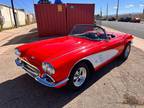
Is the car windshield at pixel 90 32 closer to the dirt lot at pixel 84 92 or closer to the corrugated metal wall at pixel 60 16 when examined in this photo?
the dirt lot at pixel 84 92

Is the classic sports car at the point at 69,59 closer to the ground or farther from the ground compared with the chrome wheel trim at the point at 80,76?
farther from the ground

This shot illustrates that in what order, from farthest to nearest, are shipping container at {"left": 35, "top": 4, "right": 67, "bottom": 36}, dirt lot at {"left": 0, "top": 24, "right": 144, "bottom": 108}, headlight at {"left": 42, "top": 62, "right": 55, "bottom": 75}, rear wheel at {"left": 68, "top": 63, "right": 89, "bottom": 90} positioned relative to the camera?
shipping container at {"left": 35, "top": 4, "right": 67, "bottom": 36}, rear wheel at {"left": 68, "top": 63, "right": 89, "bottom": 90}, dirt lot at {"left": 0, "top": 24, "right": 144, "bottom": 108}, headlight at {"left": 42, "top": 62, "right": 55, "bottom": 75}

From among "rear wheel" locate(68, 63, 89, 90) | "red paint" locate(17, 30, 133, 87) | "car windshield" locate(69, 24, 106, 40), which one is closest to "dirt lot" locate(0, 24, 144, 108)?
"rear wheel" locate(68, 63, 89, 90)

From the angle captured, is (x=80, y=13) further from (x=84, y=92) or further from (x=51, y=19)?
(x=84, y=92)

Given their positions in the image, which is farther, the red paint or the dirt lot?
the dirt lot

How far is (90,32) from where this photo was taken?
4168 millimetres

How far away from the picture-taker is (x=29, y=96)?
307 cm

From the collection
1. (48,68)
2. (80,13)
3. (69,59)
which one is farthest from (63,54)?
(80,13)

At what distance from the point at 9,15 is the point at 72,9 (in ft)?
55.8

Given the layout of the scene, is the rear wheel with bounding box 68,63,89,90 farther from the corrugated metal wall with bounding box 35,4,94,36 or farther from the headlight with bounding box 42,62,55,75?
the corrugated metal wall with bounding box 35,4,94,36

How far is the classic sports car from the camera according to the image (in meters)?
2.67

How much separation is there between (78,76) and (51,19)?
7.78 meters

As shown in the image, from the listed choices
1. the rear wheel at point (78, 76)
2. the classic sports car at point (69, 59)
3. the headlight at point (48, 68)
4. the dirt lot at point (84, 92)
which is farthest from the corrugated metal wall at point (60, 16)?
the headlight at point (48, 68)

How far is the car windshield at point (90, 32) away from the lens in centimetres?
395
